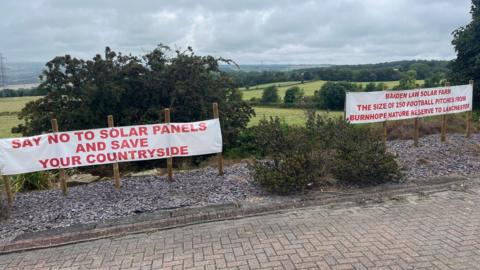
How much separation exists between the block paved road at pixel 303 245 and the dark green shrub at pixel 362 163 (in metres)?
0.98

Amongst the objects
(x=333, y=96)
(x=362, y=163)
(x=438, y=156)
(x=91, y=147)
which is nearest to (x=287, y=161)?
(x=362, y=163)

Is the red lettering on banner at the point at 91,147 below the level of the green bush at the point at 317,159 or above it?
above

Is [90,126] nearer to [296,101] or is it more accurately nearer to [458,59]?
[458,59]

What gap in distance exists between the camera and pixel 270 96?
110 feet

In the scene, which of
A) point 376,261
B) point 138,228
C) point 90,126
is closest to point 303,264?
point 376,261

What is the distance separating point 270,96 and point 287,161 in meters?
27.7

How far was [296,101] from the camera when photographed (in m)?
28.7

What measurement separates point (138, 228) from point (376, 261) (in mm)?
3048

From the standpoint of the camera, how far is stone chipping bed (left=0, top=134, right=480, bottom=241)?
5.34 m

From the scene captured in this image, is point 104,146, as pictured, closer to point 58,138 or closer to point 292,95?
point 58,138

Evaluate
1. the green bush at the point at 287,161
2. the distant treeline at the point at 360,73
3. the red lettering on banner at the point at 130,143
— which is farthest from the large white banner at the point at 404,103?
the distant treeline at the point at 360,73

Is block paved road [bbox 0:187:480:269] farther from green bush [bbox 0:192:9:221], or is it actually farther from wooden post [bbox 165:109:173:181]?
wooden post [bbox 165:109:173:181]

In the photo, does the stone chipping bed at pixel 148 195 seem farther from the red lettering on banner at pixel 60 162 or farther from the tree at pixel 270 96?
the tree at pixel 270 96

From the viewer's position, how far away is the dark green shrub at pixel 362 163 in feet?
20.5
